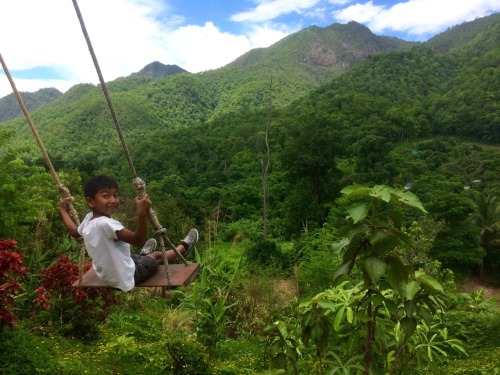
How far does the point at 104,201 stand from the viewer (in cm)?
238

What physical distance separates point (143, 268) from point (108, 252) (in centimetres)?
25

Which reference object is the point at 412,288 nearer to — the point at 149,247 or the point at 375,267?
the point at 375,267

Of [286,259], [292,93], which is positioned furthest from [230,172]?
[292,93]

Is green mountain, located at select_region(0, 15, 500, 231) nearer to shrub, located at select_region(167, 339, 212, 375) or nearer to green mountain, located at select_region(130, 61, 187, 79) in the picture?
shrub, located at select_region(167, 339, 212, 375)

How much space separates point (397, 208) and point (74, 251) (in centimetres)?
536

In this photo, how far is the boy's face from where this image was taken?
238cm

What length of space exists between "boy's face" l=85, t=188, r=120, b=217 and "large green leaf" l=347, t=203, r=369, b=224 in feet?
5.03

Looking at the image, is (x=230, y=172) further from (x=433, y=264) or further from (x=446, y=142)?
(x=433, y=264)

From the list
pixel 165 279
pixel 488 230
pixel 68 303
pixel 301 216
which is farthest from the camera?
pixel 301 216

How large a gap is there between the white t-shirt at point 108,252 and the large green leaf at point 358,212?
144 cm

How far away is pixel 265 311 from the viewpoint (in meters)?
7.10

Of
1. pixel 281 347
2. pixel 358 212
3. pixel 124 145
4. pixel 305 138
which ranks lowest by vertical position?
pixel 305 138

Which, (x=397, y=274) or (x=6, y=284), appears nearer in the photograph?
(x=397, y=274)

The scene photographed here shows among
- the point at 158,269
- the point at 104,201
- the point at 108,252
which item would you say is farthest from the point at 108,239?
the point at 158,269
